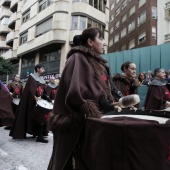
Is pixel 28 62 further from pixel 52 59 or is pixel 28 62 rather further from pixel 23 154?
pixel 23 154

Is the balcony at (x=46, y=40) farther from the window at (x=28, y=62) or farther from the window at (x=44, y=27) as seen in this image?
the window at (x=28, y=62)

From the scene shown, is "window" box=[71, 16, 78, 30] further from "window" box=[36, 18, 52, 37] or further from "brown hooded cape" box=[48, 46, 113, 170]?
"brown hooded cape" box=[48, 46, 113, 170]

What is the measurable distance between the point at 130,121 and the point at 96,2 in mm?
26994

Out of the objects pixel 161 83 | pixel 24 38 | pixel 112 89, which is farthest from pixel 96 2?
pixel 112 89

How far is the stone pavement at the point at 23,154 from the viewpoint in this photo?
15.0 feet

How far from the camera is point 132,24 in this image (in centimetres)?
4356

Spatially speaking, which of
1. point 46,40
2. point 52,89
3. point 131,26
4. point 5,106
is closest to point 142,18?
point 131,26

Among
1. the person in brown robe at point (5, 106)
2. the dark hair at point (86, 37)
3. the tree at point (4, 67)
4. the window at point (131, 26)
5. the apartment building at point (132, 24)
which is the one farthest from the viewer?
the window at point (131, 26)

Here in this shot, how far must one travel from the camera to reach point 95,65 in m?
2.59

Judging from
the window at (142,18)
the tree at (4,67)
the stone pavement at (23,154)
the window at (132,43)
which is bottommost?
the stone pavement at (23,154)

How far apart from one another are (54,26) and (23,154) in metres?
21.5

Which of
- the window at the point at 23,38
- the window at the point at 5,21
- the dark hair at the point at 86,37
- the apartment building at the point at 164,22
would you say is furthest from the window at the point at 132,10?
the dark hair at the point at 86,37

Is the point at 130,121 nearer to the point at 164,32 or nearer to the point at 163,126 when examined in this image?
the point at 163,126

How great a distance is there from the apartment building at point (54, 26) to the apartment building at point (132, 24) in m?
10.9
